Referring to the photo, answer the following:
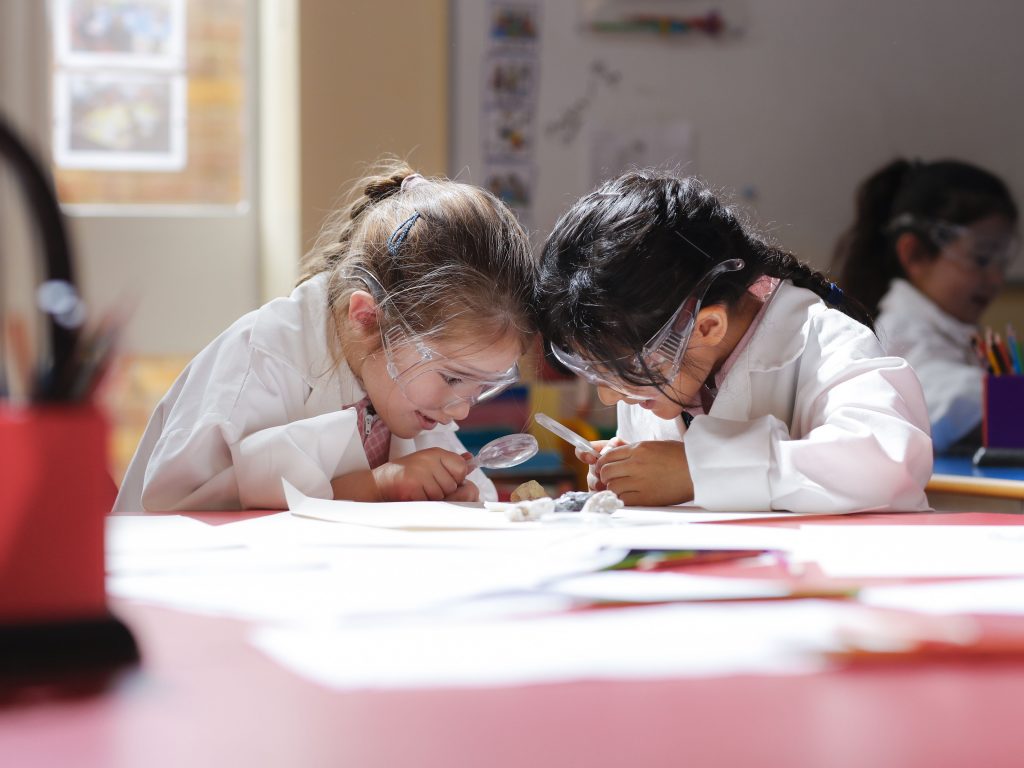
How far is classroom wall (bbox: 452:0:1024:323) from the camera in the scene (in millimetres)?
2441

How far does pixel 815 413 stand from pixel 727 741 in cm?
76

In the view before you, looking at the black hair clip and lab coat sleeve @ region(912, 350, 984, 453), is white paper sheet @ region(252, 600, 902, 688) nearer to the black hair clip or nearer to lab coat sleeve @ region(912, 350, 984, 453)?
the black hair clip

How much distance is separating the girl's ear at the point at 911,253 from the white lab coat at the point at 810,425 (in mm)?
1242

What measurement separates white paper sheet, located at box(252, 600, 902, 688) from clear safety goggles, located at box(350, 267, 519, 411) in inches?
22.3

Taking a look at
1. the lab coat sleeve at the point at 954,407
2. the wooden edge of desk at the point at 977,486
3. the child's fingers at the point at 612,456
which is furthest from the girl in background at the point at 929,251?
the child's fingers at the point at 612,456

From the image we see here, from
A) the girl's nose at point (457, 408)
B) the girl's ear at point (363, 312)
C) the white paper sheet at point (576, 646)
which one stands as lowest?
the girl's nose at point (457, 408)

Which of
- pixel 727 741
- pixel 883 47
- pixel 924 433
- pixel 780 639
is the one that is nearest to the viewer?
pixel 727 741

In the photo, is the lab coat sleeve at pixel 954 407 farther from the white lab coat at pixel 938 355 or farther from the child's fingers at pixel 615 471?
the child's fingers at pixel 615 471

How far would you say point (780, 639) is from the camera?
465 mm

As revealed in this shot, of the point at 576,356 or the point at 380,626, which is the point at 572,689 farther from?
the point at 576,356

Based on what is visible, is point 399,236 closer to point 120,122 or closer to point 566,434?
point 566,434

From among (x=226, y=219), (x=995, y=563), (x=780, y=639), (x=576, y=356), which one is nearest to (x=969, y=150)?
(x=226, y=219)

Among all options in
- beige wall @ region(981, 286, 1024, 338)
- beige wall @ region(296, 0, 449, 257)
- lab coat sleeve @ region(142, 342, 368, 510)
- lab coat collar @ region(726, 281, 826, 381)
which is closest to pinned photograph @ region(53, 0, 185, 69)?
beige wall @ region(296, 0, 449, 257)

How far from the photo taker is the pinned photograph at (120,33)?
7.80 ft
